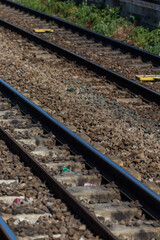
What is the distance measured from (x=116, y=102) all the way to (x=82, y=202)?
4.23m

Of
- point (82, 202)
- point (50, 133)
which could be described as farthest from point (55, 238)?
point (50, 133)

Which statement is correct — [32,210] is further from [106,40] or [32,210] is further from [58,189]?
[106,40]

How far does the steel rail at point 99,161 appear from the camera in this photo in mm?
5852

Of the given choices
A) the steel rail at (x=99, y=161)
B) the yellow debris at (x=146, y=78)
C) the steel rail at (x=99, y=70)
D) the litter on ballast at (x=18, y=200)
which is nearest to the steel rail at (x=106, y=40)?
the yellow debris at (x=146, y=78)

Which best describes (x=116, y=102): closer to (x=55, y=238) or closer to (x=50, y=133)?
(x=50, y=133)

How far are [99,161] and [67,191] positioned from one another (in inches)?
Result: 37.6

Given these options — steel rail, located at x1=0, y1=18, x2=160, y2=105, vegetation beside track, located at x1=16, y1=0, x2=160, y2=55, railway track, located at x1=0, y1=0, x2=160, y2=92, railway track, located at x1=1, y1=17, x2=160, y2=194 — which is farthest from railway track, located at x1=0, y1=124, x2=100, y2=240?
vegetation beside track, located at x1=16, y1=0, x2=160, y2=55

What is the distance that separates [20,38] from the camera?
50.1 feet

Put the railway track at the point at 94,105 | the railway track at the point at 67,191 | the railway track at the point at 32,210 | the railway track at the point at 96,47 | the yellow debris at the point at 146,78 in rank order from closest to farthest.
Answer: the railway track at the point at 32,210 → the railway track at the point at 67,191 → the railway track at the point at 94,105 → the yellow debris at the point at 146,78 → the railway track at the point at 96,47

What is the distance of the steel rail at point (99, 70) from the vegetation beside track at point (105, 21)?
2.78 m

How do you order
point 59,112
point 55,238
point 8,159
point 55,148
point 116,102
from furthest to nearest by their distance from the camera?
point 116,102
point 59,112
point 55,148
point 8,159
point 55,238

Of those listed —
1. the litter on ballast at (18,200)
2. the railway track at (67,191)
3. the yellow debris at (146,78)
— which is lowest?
the litter on ballast at (18,200)

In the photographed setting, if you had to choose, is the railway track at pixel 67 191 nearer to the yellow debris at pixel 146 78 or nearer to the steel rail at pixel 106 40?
the yellow debris at pixel 146 78

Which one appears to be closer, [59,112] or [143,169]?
[143,169]
